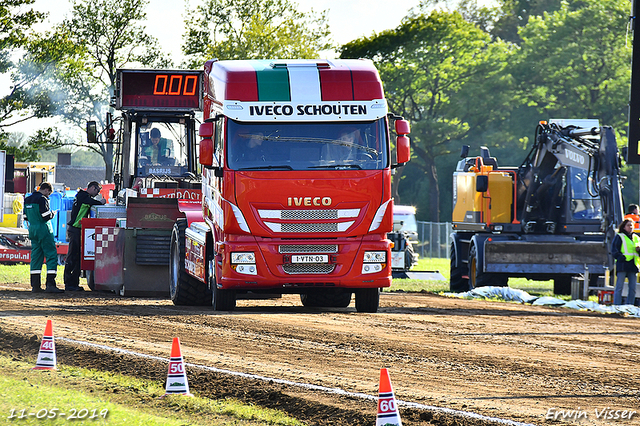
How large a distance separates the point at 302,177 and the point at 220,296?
2663 mm

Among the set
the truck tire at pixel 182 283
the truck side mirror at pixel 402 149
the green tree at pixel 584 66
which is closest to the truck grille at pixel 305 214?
the truck side mirror at pixel 402 149

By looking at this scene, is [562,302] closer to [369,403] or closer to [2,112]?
[369,403]

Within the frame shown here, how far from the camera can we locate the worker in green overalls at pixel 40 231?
773 inches

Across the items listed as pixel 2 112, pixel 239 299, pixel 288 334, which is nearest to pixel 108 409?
pixel 288 334

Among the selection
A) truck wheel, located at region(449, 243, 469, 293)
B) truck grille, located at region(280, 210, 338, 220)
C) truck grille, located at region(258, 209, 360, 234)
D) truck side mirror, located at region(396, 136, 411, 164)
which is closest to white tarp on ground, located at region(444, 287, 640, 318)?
truck wheel, located at region(449, 243, 469, 293)

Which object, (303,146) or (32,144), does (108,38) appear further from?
(303,146)

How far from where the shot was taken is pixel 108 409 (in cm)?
797

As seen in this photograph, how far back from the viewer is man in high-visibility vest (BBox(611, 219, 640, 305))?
19438 millimetres

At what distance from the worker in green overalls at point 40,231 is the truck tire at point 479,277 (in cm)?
987

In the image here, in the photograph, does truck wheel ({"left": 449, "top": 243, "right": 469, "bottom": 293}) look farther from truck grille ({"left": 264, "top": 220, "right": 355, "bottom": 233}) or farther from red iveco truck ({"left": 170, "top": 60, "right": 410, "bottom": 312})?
truck grille ({"left": 264, "top": 220, "right": 355, "bottom": 233})

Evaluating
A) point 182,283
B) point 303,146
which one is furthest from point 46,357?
point 182,283

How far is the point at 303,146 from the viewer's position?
1378cm

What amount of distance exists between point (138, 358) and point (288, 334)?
2.69 meters

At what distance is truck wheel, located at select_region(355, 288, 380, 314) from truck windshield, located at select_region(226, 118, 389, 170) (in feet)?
8.16
